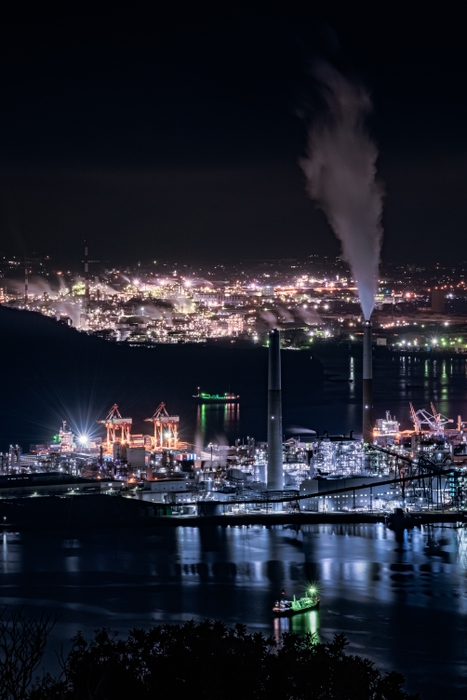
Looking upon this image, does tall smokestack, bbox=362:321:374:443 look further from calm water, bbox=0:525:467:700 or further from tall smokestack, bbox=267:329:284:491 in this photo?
calm water, bbox=0:525:467:700

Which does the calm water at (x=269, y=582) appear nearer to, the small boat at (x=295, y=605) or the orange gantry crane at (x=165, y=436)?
the small boat at (x=295, y=605)

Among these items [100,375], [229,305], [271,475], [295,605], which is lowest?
[295,605]

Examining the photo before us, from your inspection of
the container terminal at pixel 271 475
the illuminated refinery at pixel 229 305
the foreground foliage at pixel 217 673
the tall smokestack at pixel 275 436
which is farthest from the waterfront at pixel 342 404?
the foreground foliage at pixel 217 673

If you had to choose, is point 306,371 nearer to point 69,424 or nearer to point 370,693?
point 69,424

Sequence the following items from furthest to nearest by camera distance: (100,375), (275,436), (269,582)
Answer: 1. (100,375)
2. (275,436)
3. (269,582)

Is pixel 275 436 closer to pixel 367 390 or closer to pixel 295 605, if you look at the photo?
pixel 367 390

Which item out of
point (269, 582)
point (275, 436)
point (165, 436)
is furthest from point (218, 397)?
point (269, 582)

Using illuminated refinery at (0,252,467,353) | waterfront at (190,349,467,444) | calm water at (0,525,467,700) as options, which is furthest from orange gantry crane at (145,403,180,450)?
illuminated refinery at (0,252,467,353)
